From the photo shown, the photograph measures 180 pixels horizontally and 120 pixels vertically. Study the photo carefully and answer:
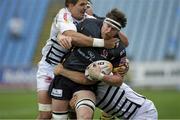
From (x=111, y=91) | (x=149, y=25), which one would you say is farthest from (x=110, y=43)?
(x=149, y=25)

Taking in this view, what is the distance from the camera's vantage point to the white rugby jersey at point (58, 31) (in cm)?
900

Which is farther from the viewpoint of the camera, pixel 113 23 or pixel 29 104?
pixel 29 104

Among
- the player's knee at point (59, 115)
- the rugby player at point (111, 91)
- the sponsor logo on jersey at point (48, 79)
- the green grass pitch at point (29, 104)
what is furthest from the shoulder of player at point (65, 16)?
the green grass pitch at point (29, 104)

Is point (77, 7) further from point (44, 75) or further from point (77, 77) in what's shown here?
point (44, 75)

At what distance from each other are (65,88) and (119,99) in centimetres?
76

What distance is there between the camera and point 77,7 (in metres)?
9.28

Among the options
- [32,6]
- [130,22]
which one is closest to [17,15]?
[32,6]

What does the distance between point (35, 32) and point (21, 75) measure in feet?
18.6

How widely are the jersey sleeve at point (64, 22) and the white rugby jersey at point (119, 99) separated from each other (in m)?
0.89

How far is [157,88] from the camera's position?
27.2 m

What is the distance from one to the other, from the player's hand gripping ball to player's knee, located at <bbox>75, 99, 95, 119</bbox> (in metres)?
0.32

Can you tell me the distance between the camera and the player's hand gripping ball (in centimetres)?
859

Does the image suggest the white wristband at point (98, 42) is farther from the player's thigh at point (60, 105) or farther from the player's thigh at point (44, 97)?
the player's thigh at point (44, 97)

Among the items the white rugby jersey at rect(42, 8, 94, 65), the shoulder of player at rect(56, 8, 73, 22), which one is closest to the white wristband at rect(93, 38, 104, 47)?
the white rugby jersey at rect(42, 8, 94, 65)
